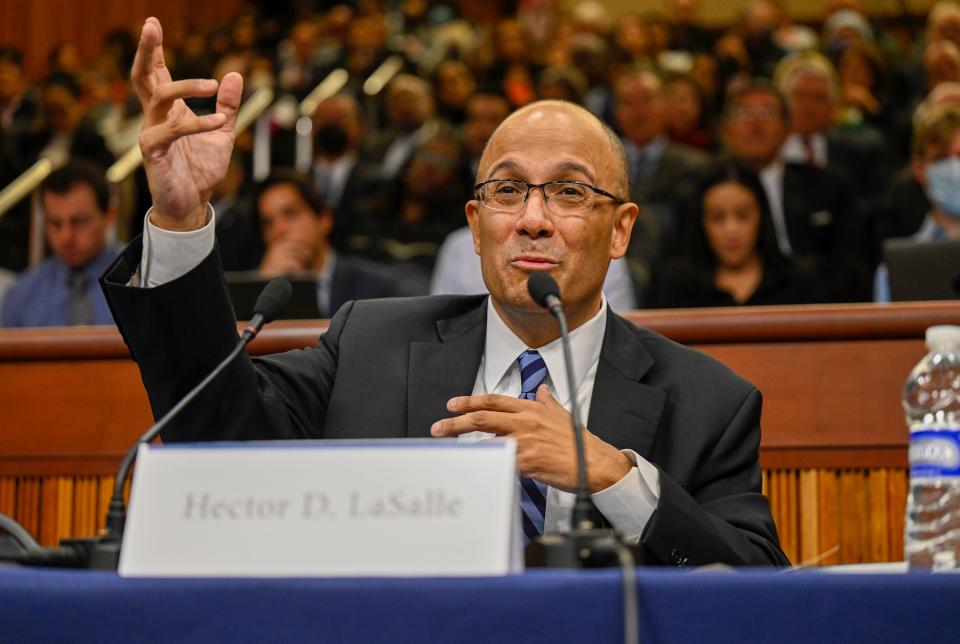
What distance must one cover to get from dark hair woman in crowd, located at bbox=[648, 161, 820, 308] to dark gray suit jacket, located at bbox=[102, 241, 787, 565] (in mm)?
1747

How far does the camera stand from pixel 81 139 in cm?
714

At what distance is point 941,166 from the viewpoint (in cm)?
390

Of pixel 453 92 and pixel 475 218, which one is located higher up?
pixel 453 92

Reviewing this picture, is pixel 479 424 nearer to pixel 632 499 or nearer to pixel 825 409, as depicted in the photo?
pixel 632 499

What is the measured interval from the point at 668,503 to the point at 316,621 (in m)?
0.64

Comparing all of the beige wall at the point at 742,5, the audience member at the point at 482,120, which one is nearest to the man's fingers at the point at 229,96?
the audience member at the point at 482,120

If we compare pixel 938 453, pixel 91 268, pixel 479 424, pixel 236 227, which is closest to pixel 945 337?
pixel 938 453

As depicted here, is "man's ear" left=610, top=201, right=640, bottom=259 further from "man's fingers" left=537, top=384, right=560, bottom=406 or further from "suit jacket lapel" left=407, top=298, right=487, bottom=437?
"man's fingers" left=537, top=384, right=560, bottom=406

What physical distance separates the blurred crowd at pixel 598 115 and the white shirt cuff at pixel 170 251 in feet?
2.30

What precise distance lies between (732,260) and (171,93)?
8.46ft

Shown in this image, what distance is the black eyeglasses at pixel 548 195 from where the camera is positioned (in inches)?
77.0

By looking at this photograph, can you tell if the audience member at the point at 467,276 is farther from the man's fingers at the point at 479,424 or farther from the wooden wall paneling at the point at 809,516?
the man's fingers at the point at 479,424

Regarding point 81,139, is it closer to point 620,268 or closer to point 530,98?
point 530,98

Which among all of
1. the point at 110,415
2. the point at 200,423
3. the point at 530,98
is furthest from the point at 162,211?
the point at 530,98
